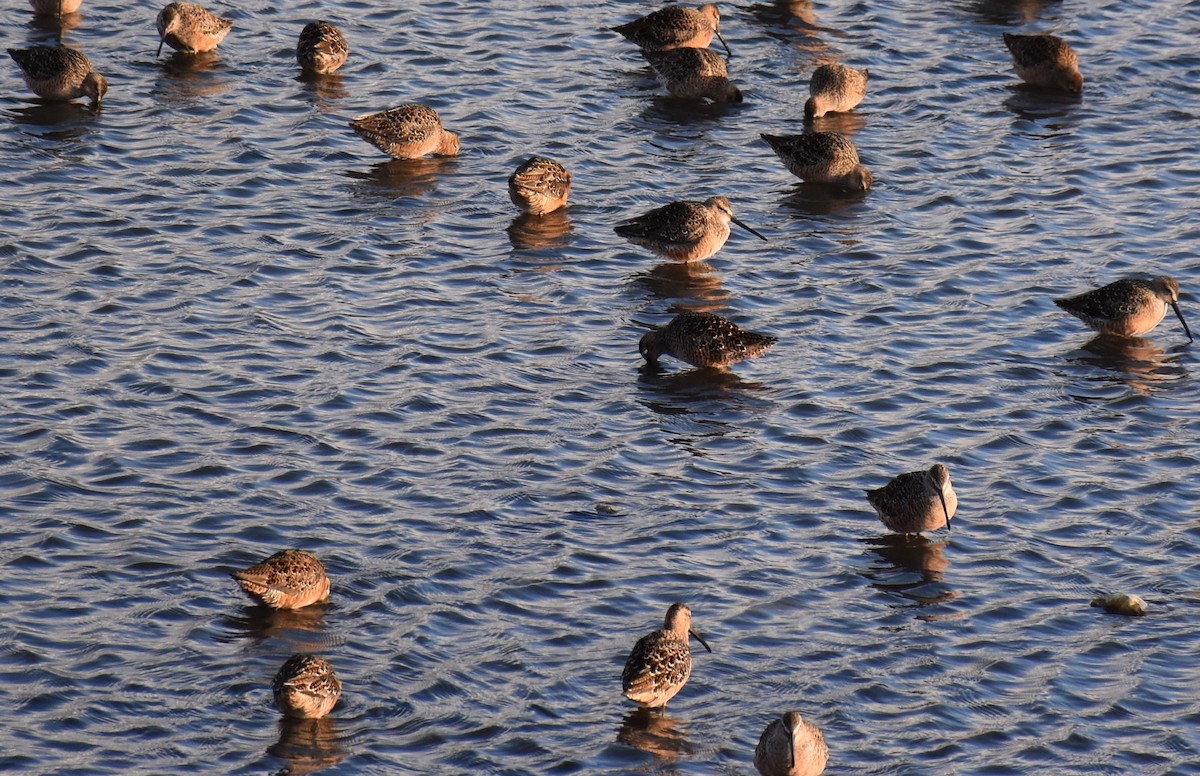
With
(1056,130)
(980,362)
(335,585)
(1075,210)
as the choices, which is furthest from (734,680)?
(1056,130)

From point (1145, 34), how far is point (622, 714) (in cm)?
1658

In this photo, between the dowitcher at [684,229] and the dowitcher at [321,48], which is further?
the dowitcher at [321,48]

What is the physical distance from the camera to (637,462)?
14297 mm

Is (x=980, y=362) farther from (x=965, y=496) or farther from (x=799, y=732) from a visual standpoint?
(x=799, y=732)

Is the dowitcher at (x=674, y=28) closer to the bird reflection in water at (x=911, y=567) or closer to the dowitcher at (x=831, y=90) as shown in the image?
the dowitcher at (x=831, y=90)

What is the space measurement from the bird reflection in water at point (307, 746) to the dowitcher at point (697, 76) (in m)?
12.7

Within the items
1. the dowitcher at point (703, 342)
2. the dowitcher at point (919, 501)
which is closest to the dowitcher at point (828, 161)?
the dowitcher at point (703, 342)

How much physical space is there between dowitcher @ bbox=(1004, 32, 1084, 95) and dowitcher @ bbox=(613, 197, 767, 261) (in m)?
6.27

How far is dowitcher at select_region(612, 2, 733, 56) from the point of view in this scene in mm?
22859

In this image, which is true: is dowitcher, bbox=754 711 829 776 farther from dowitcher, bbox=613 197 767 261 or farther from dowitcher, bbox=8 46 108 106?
dowitcher, bbox=8 46 108 106

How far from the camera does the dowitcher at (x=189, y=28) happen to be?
21.6 metres

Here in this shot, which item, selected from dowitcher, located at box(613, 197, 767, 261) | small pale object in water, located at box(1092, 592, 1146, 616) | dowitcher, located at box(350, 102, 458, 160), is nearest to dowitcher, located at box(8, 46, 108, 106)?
dowitcher, located at box(350, 102, 458, 160)

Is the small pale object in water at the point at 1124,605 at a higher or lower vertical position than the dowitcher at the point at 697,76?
lower

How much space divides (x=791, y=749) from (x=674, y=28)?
14472 millimetres
